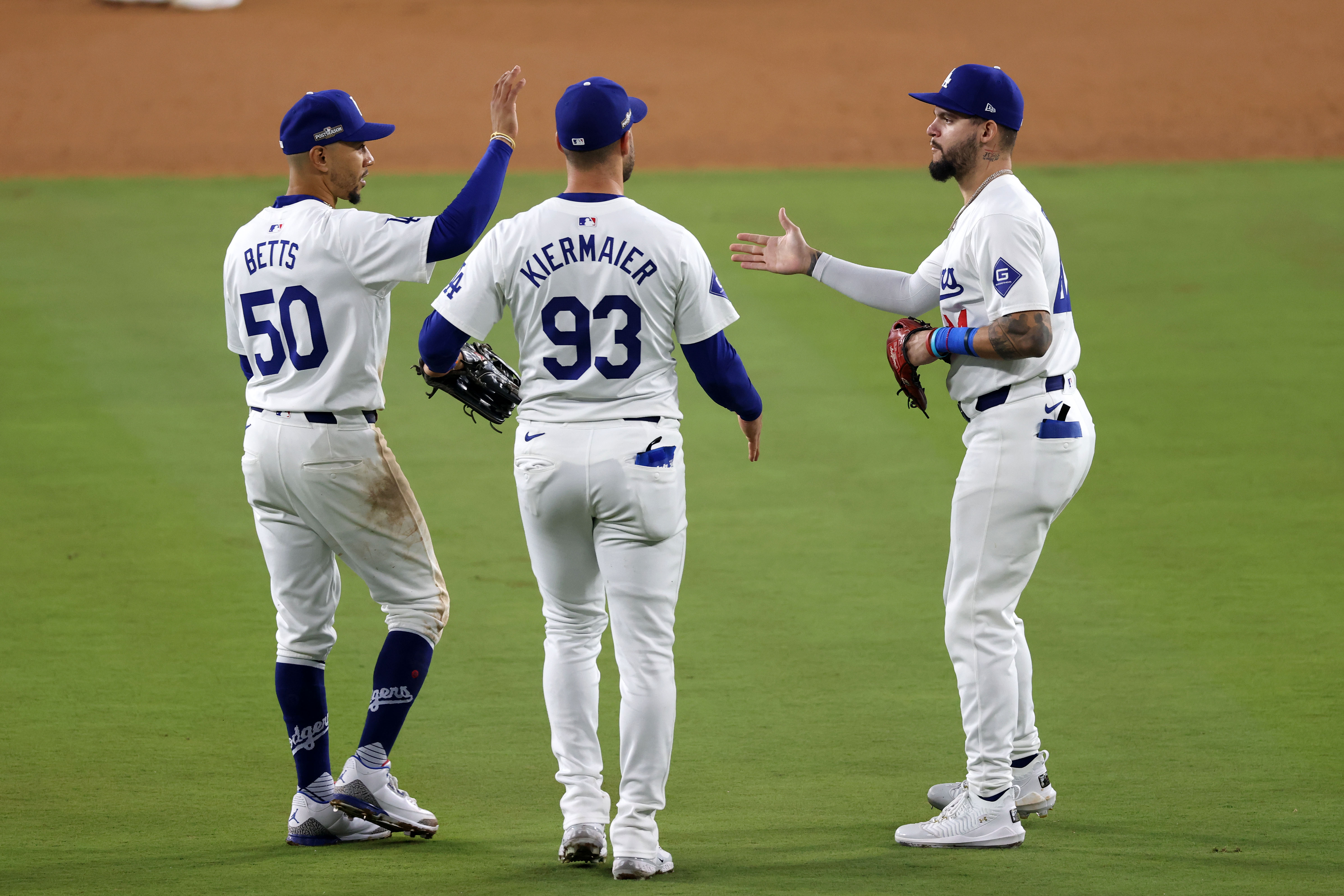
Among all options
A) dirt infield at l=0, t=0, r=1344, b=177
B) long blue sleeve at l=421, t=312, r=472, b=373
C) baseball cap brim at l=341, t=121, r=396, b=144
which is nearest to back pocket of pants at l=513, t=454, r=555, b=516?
long blue sleeve at l=421, t=312, r=472, b=373

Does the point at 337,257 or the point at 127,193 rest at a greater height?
the point at 127,193

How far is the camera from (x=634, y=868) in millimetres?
3910

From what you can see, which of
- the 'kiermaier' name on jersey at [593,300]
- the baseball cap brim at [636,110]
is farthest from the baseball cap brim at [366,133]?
the baseball cap brim at [636,110]

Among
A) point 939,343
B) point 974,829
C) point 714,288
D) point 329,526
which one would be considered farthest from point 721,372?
point 974,829

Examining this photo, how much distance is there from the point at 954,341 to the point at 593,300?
106cm

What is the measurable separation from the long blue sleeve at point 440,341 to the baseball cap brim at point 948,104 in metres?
1.48

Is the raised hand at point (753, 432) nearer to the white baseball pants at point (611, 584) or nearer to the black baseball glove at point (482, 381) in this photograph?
the white baseball pants at point (611, 584)

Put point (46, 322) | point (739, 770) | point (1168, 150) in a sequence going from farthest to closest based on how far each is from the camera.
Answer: point (1168, 150) < point (46, 322) < point (739, 770)

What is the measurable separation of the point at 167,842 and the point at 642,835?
1.37 meters

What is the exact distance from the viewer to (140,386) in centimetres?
954

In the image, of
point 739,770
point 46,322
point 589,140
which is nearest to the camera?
point 589,140

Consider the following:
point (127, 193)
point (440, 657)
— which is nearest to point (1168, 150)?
point (127, 193)

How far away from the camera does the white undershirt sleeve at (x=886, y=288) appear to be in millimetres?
4723

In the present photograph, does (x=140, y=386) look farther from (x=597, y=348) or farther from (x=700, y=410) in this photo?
(x=597, y=348)
